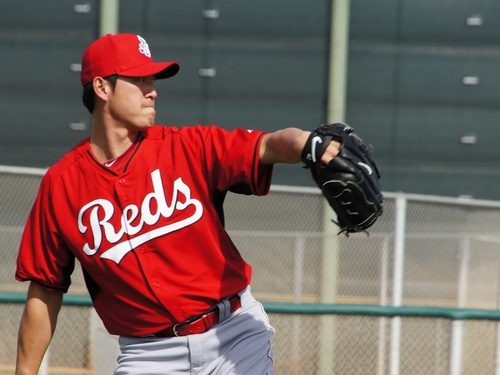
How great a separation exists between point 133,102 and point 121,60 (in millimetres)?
136

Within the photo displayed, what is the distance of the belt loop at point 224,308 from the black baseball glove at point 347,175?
1.70 ft

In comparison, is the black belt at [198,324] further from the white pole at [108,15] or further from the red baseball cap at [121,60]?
the white pole at [108,15]

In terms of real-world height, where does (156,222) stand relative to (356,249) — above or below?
above

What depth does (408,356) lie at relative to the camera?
487 cm

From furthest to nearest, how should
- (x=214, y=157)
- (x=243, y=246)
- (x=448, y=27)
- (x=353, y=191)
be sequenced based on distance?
(x=448, y=27)
(x=243, y=246)
(x=214, y=157)
(x=353, y=191)

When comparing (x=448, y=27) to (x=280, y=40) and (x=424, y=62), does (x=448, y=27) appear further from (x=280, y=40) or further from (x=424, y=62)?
(x=280, y=40)

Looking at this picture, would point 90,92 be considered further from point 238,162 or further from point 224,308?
point 224,308

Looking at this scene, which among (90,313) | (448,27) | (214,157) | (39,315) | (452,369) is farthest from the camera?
(448,27)

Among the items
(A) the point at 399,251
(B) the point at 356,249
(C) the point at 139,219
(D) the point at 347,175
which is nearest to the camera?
(D) the point at 347,175

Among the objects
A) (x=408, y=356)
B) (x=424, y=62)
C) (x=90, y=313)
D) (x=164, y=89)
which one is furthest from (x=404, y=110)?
(x=90, y=313)

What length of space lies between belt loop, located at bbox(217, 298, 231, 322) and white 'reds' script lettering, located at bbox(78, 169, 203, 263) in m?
0.28

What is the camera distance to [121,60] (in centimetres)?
257

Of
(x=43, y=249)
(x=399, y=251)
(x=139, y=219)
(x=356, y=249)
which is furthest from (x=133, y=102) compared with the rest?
(x=356, y=249)

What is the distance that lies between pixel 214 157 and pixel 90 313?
8.33 feet
